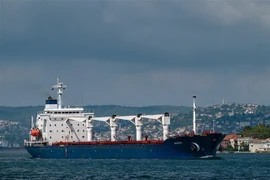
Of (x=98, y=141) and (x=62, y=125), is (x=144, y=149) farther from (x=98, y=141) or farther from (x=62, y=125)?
(x=62, y=125)

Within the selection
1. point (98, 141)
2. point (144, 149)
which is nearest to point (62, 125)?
point (98, 141)

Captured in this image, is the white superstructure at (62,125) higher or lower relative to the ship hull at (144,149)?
higher

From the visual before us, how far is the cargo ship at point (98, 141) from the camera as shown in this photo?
13012 centimetres

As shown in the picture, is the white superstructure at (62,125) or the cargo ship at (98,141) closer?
the cargo ship at (98,141)

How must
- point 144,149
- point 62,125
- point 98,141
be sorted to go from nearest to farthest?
point 144,149 → point 98,141 → point 62,125

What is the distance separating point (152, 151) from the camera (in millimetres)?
134625

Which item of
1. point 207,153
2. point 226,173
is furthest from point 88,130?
point 226,173

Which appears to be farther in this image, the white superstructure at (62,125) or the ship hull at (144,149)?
the white superstructure at (62,125)

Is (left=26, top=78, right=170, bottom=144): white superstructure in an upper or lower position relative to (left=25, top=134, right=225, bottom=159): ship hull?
upper

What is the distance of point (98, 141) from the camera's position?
14812cm

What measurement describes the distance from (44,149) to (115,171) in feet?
169

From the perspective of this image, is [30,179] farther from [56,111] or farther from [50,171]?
[56,111]

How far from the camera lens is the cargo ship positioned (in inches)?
5123

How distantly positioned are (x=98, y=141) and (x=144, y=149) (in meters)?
14.0
